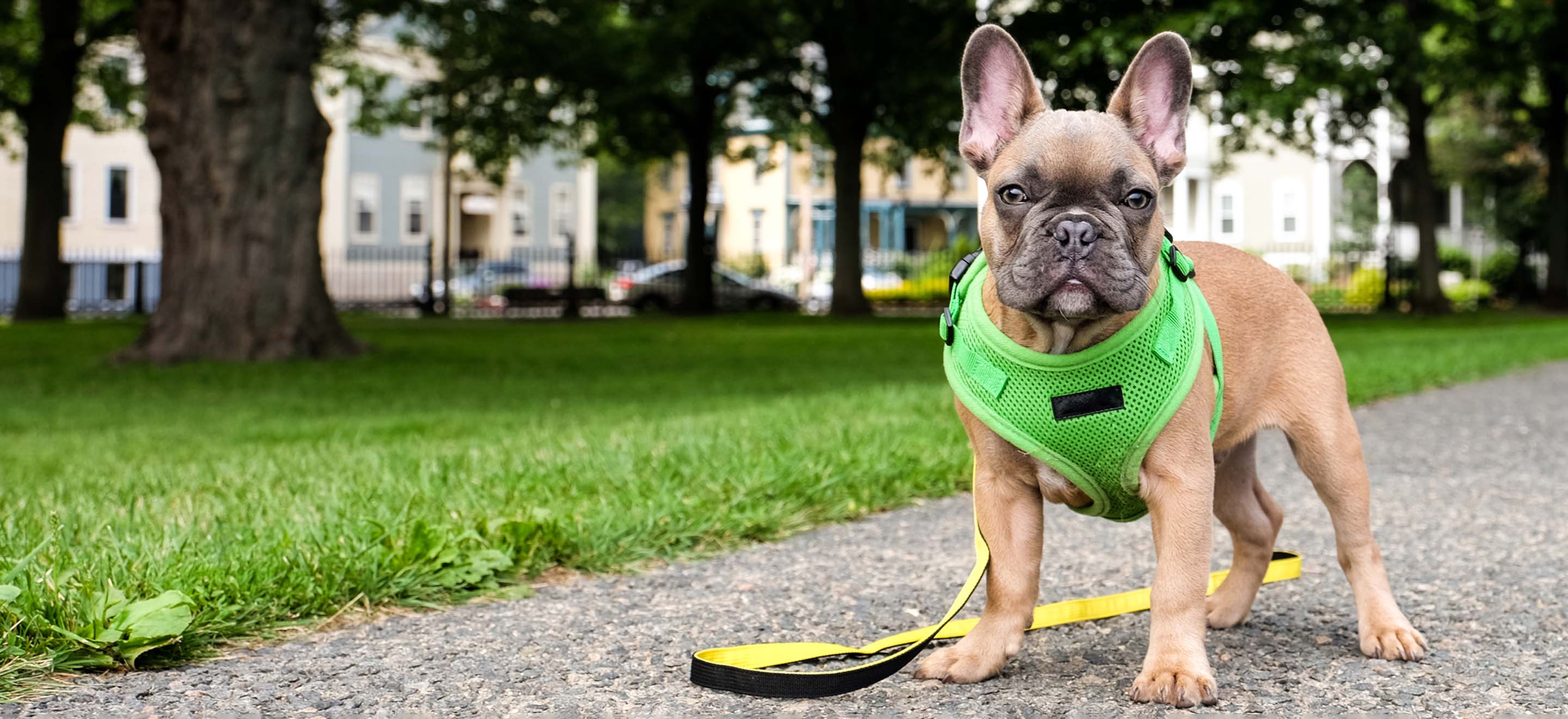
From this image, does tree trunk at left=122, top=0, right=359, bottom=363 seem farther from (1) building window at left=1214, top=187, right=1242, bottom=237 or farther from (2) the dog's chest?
(1) building window at left=1214, top=187, right=1242, bottom=237

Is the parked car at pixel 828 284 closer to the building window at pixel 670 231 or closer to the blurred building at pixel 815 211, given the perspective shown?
the blurred building at pixel 815 211

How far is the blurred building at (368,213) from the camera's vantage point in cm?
4541

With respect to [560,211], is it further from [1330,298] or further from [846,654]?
[846,654]

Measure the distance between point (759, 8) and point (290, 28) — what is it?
14.1 metres

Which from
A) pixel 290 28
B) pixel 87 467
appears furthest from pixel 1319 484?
pixel 290 28

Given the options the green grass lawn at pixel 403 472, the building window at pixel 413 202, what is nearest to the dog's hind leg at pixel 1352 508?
the green grass lawn at pixel 403 472

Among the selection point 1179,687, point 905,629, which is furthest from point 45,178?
point 1179,687

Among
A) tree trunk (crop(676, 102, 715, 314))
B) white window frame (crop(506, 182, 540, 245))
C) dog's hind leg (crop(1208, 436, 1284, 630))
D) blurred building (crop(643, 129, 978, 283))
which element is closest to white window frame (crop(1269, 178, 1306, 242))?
blurred building (crop(643, 129, 978, 283))

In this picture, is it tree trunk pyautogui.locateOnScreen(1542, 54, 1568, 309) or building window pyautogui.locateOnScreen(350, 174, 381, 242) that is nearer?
tree trunk pyautogui.locateOnScreen(1542, 54, 1568, 309)

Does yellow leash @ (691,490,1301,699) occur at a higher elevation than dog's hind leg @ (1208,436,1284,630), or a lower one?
lower

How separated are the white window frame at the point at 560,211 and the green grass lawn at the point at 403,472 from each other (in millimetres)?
45813

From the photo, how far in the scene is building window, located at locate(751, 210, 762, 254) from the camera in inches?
2640

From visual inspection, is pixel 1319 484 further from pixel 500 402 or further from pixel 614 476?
pixel 500 402

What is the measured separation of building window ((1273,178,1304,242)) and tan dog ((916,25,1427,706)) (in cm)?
5647
